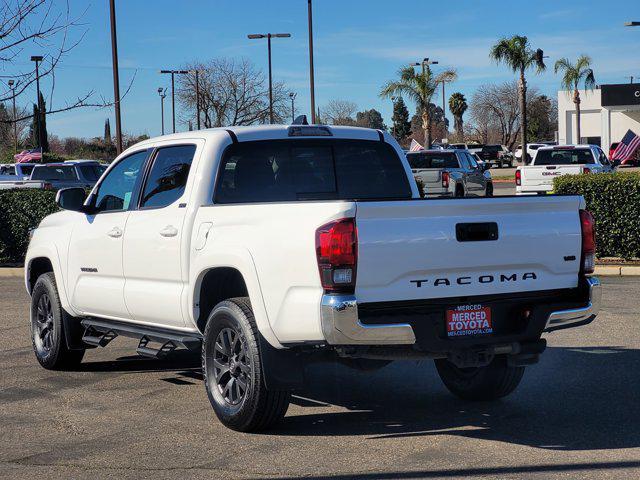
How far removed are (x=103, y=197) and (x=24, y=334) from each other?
3.24m

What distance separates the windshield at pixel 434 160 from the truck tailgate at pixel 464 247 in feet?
83.2

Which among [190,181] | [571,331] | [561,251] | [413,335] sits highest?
[190,181]

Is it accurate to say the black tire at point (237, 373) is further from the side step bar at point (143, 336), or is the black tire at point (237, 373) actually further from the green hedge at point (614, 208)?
the green hedge at point (614, 208)

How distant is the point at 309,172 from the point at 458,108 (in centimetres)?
12251

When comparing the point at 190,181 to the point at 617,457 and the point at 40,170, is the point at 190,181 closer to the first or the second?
the point at 617,457

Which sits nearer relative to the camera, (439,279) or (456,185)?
(439,279)

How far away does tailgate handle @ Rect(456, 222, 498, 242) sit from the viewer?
6.22 m

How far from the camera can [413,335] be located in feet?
19.9

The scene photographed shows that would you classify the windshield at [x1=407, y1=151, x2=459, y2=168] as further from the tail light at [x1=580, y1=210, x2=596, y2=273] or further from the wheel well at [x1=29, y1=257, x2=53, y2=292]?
the tail light at [x1=580, y1=210, x2=596, y2=273]

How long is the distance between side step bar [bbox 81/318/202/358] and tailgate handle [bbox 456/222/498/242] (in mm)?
2114

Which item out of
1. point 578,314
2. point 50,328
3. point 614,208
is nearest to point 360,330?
point 578,314

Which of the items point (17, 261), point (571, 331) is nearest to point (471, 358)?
point (571, 331)

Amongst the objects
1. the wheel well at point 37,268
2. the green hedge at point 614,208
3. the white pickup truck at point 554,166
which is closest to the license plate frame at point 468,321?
the wheel well at point 37,268

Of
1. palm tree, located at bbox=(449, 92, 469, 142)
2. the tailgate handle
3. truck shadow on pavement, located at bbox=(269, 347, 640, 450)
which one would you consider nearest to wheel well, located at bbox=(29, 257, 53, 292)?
truck shadow on pavement, located at bbox=(269, 347, 640, 450)
